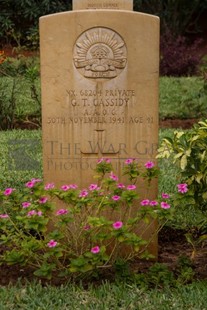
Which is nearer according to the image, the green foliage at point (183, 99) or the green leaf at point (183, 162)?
the green leaf at point (183, 162)

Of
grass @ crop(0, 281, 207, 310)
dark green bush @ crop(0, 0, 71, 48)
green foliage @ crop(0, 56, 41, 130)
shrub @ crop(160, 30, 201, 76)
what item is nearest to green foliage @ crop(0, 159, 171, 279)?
grass @ crop(0, 281, 207, 310)

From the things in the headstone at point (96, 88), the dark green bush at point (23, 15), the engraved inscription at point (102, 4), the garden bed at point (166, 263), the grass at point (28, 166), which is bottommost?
Answer: the garden bed at point (166, 263)

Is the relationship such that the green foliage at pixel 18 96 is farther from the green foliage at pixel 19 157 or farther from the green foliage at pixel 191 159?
the green foliage at pixel 191 159

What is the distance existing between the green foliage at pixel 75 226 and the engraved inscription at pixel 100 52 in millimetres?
652

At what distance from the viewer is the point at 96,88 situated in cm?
473

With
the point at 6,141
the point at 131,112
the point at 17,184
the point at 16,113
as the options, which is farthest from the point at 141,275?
the point at 16,113

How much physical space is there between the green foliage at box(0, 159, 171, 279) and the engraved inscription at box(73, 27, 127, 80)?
2.14ft

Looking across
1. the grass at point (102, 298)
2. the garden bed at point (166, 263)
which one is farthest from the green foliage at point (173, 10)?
the grass at point (102, 298)

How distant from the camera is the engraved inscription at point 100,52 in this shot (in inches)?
183

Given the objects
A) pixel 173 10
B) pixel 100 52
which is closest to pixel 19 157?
pixel 100 52

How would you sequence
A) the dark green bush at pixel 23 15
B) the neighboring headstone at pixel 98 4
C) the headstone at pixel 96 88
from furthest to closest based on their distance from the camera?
the dark green bush at pixel 23 15 < the neighboring headstone at pixel 98 4 < the headstone at pixel 96 88

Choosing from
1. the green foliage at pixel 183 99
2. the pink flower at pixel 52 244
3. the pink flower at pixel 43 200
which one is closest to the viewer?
the pink flower at pixel 52 244

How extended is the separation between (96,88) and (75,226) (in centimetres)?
96

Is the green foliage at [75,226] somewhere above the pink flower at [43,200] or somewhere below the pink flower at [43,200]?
below
